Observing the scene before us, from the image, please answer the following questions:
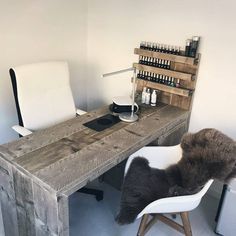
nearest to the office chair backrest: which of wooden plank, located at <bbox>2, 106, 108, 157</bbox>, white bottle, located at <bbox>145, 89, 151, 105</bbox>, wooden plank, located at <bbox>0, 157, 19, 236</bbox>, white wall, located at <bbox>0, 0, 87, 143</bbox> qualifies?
wooden plank, located at <bbox>2, 106, 108, 157</bbox>

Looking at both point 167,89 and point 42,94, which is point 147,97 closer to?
point 167,89

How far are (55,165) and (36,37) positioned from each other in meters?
1.37

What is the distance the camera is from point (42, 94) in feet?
6.87

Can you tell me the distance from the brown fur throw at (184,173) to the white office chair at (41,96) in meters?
0.60

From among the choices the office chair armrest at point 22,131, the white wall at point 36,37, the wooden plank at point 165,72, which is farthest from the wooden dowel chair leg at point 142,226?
the white wall at point 36,37

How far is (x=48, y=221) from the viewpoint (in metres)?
1.41

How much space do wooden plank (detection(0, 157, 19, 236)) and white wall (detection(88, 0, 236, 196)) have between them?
4.77 feet

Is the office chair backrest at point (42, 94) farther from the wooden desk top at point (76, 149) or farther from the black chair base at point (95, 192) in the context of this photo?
the black chair base at point (95, 192)

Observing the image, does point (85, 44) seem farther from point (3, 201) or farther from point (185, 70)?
point (3, 201)

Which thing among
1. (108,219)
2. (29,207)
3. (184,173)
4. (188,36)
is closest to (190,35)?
(188,36)

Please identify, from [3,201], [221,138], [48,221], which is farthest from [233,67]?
[3,201]

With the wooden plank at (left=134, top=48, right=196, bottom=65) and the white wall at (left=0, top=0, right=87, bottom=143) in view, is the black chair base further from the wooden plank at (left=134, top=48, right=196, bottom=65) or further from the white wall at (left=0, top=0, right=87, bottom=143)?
the wooden plank at (left=134, top=48, right=196, bottom=65)

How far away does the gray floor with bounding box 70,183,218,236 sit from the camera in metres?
2.00

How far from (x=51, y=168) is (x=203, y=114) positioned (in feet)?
4.42
